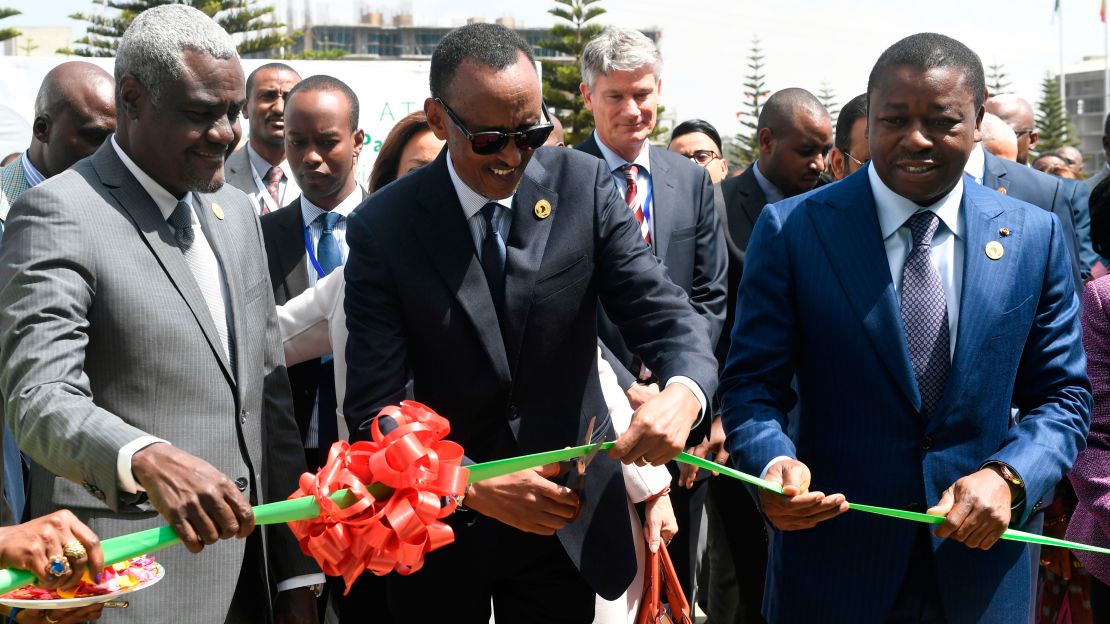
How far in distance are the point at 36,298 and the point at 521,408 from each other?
1.38 m

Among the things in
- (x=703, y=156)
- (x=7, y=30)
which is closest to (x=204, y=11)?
(x=7, y=30)

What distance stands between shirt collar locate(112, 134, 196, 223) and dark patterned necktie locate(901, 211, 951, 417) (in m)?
2.13

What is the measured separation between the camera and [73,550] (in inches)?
96.2

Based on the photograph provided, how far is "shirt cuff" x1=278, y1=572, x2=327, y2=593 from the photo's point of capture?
373 centimetres

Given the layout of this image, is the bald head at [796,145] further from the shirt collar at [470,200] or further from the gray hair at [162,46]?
the gray hair at [162,46]

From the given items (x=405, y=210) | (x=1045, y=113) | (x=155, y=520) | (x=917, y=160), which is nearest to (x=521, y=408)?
(x=405, y=210)

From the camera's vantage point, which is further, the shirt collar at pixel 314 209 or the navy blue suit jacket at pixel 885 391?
the shirt collar at pixel 314 209

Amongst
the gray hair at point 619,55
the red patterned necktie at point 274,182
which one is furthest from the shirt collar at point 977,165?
the red patterned necktie at point 274,182

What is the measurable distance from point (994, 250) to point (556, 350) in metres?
1.29

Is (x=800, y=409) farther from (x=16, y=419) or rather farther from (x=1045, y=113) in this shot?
(x=1045, y=113)

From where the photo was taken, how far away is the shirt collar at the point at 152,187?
335 centimetres

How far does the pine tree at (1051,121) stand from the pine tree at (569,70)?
24.3m

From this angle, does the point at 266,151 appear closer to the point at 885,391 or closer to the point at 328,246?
the point at 328,246

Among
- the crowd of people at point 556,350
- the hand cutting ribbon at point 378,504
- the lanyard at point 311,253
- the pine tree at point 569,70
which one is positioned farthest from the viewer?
the pine tree at point 569,70
